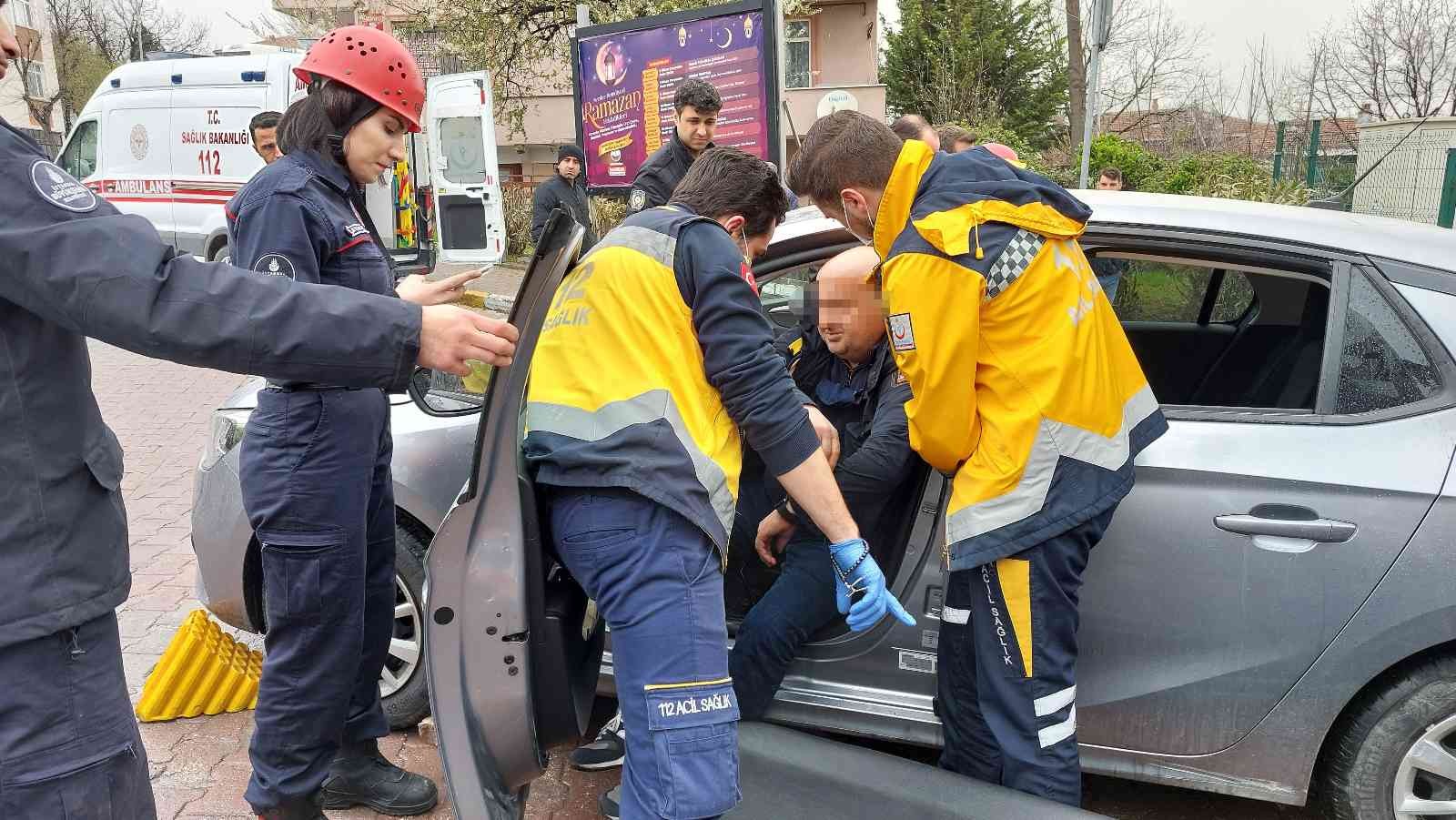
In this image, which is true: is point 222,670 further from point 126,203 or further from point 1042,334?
point 126,203

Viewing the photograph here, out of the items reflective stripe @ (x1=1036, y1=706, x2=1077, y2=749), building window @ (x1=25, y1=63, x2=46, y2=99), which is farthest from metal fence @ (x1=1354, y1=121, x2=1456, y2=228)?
building window @ (x1=25, y1=63, x2=46, y2=99)

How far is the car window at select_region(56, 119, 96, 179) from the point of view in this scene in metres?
12.8

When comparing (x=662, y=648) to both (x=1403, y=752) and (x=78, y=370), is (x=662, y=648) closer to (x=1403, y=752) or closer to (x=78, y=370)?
(x=78, y=370)

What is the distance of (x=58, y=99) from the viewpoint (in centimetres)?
3198

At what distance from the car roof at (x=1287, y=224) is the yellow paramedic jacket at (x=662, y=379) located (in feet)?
3.60

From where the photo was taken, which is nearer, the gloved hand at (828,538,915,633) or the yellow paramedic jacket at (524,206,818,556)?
the yellow paramedic jacket at (524,206,818,556)

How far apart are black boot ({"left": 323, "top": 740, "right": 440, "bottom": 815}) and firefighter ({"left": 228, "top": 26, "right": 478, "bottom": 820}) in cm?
27

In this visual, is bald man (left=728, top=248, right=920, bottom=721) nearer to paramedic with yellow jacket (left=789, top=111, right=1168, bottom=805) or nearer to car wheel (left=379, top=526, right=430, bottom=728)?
paramedic with yellow jacket (left=789, top=111, right=1168, bottom=805)

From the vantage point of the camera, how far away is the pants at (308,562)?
7.64 ft

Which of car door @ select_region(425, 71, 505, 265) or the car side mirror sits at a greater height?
car door @ select_region(425, 71, 505, 265)

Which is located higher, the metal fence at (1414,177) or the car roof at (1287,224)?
the metal fence at (1414,177)

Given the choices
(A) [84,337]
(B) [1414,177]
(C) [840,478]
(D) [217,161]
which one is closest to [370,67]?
(A) [84,337]

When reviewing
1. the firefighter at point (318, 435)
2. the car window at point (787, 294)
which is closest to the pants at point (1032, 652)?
the car window at point (787, 294)

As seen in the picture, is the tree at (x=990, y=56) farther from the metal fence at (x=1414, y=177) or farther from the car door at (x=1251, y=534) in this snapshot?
the car door at (x=1251, y=534)
